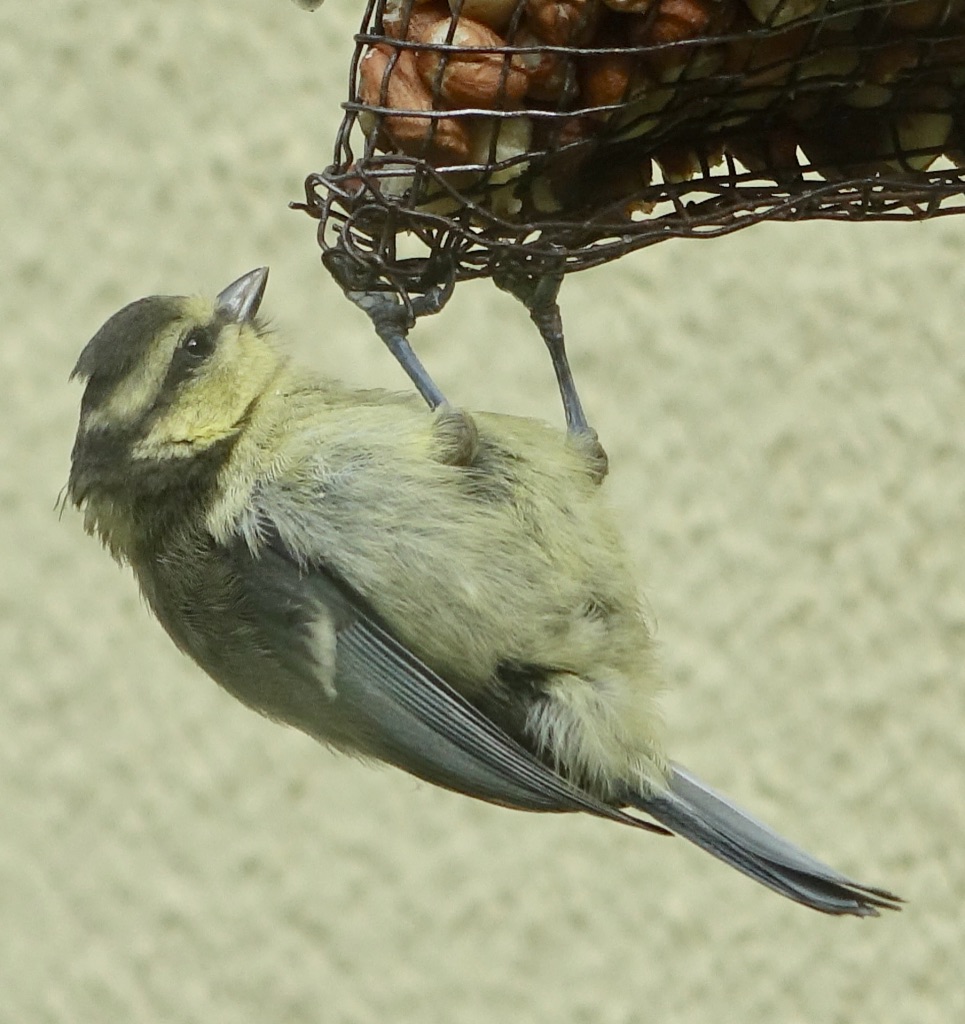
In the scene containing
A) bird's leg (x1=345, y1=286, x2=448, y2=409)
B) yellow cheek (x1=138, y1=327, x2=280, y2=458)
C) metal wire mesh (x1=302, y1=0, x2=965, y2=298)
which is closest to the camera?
metal wire mesh (x1=302, y1=0, x2=965, y2=298)

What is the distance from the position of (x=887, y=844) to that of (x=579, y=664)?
862 millimetres

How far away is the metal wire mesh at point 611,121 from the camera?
0.87 m

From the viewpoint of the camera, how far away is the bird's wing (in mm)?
1010

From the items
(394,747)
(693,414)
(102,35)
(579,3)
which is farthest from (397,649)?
(102,35)

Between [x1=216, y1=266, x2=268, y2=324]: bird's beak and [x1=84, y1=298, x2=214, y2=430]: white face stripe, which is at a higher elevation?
[x1=216, y1=266, x2=268, y2=324]: bird's beak

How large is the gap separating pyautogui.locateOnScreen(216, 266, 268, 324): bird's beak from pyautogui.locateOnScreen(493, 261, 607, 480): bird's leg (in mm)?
192

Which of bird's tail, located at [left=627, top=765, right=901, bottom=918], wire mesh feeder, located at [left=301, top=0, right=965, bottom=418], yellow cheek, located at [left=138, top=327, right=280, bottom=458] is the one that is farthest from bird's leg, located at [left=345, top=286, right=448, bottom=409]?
bird's tail, located at [left=627, top=765, right=901, bottom=918]

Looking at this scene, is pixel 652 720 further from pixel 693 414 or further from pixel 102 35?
pixel 102 35

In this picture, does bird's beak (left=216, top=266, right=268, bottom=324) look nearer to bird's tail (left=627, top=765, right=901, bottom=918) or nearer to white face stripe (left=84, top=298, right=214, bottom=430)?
white face stripe (left=84, top=298, right=214, bottom=430)

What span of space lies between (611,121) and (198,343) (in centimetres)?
36

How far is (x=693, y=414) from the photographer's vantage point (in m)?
1.79

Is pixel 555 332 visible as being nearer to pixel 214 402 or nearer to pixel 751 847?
pixel 214 402

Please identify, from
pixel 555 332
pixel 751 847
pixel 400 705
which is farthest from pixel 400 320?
pixel 751 847

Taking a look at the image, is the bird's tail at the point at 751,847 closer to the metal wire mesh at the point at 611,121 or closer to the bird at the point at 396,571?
the bird at the point at 396,571
